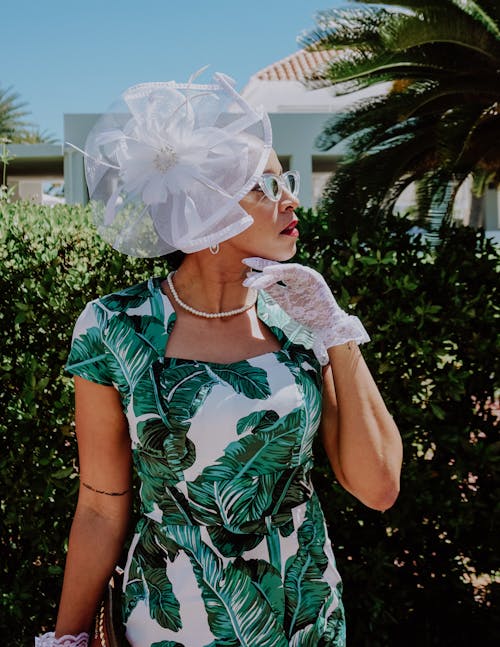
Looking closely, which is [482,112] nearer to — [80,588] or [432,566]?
[432,566]

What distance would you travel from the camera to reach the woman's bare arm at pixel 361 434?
1.71 metres

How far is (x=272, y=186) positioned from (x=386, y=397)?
1.64m

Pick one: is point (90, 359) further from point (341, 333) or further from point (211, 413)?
point (341, 333)

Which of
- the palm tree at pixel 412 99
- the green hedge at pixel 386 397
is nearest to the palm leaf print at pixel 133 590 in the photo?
the green hedge at pixel 386 397

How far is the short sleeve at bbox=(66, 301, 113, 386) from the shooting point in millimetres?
1700

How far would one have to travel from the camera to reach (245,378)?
1.69m

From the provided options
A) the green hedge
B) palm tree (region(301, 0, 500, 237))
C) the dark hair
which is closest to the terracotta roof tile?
palm tree (region(301, 0, 500, 237))

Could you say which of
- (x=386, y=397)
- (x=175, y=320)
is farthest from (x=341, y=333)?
(x=386, y=397)

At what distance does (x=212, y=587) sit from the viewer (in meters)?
1.63

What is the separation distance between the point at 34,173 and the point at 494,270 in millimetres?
22764

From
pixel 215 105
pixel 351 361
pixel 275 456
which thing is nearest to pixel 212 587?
pixel 275 456

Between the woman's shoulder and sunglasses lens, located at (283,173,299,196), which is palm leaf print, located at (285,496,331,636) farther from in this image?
sunglasses lens, located at (283,173,299,196)

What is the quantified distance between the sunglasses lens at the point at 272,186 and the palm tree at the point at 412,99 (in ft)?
5.42

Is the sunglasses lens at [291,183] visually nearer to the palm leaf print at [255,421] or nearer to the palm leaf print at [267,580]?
the palm leaf print at [255,421]
